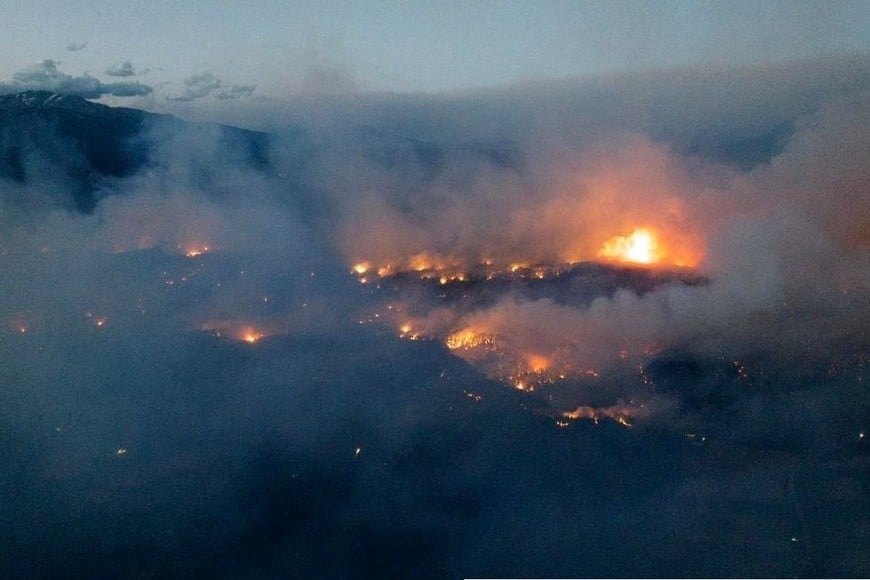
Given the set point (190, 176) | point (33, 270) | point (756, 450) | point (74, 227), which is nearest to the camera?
point (756, 450)

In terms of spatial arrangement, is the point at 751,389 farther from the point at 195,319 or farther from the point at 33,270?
the point at 33,270

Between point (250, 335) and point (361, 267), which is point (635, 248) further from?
point (250, 335)

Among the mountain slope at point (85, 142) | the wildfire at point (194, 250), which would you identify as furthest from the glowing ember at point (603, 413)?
the mountain slope at point (85, 142)

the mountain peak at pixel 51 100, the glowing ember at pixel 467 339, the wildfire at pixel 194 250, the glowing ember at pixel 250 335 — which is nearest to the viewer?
the glowing ember at pixel 467 339

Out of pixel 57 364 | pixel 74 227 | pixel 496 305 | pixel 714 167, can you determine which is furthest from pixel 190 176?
pixel 714 167

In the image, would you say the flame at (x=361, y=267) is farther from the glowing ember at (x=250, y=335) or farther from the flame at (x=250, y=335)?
the glowing ember at (x=250, y=335)

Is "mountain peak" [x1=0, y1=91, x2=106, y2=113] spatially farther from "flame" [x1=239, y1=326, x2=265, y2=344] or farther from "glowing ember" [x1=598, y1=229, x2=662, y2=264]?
"glowing ember" [x1=598, y1=229, x2=662, y2=264]

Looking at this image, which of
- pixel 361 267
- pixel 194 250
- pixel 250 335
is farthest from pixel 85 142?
pixel 250 335

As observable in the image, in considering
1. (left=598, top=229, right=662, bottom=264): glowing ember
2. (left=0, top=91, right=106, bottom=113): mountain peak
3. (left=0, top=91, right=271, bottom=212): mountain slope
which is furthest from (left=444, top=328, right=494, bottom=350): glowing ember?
(left=0, top=91, right=106, bottom=113): mountain peak
